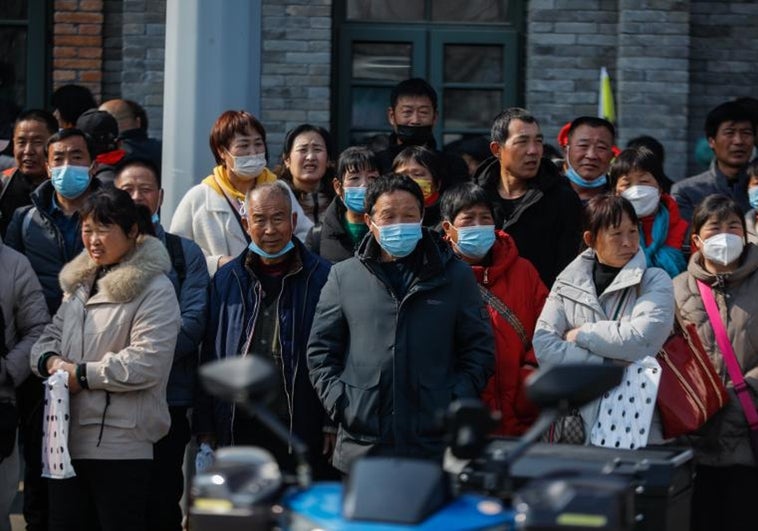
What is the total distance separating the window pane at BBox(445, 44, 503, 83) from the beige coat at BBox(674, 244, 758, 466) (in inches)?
193

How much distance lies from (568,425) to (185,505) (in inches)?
80.4

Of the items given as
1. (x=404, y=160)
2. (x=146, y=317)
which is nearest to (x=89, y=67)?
(x=404, y=160)

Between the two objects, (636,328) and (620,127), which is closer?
(636,328)

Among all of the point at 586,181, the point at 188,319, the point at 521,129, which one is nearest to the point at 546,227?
the point at 521,129

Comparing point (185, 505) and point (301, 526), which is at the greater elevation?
point (301, 526)

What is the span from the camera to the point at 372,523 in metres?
3.92

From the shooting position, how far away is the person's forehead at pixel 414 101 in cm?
859

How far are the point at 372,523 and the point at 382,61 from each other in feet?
27.2

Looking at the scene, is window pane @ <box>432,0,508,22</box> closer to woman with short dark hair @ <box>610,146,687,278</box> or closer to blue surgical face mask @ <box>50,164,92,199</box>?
woman with short dark hair @ <box>610,146,687,278</box>

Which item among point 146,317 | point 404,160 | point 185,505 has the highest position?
point 404,160

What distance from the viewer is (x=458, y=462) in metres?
4.91

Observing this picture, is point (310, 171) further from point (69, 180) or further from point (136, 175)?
point (69, 180)

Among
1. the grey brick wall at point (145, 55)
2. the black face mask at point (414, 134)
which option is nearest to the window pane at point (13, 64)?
the grey brick wall at point (145, 55)

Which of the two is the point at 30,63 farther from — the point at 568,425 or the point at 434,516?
the point at 434,516
